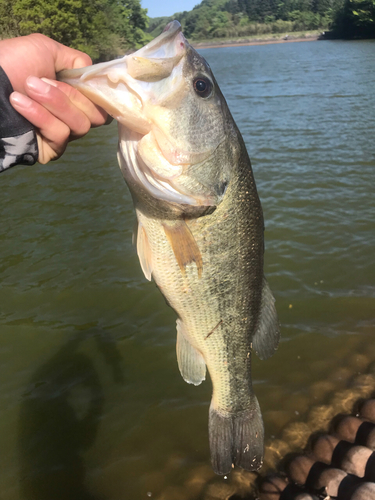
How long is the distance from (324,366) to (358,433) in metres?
1.04

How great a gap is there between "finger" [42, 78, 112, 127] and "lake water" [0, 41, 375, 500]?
2.93 metres

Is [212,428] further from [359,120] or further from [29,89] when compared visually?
[359,120]

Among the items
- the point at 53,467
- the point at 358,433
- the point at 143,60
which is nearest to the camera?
the point at 143,60

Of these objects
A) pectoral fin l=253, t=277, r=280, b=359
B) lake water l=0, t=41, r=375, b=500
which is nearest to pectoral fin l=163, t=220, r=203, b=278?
pectoral fin l=253, t=277, r=280, b=359

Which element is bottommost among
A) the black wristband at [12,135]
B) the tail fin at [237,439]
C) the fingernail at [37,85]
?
the tail fin at [237,439]

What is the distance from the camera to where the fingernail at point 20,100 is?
5.23 ft

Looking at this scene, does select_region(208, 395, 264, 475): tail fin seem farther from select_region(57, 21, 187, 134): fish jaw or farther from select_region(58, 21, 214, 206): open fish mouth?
select_region(57, 21, 187, 134): fish jaw

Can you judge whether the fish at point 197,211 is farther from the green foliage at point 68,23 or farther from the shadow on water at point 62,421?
the green foliage at point 68,23

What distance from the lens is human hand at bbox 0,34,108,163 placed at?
1.61 meters

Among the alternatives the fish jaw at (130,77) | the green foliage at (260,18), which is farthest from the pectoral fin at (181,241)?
the green foliage at (260,18)

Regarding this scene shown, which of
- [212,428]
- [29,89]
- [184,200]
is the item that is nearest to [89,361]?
[212,428]

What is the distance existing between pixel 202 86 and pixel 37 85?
76 centimetres

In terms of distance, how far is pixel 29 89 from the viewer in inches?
62.9

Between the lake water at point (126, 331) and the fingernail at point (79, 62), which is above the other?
the fingernail at point (79, 62)
